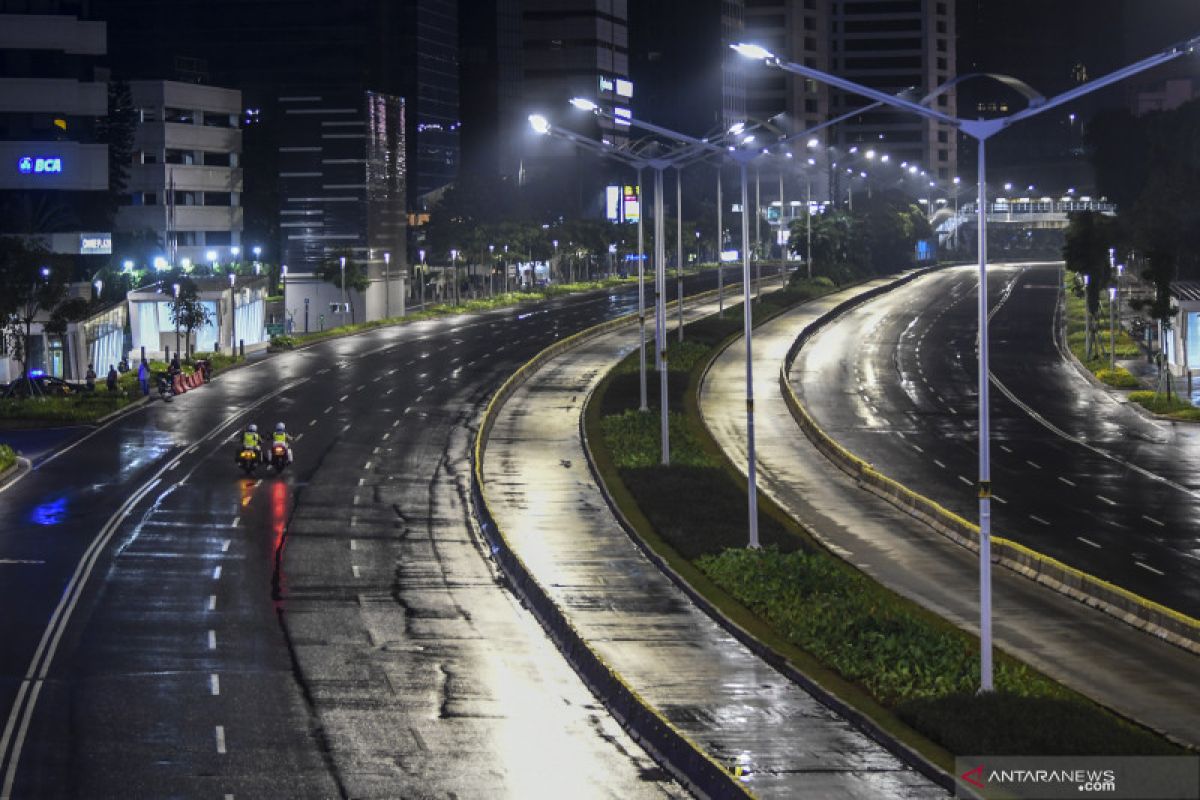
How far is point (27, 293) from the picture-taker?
8712cm

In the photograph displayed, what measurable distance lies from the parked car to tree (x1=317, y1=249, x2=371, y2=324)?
201 ft

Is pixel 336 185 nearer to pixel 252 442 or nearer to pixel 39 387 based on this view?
pixel 39 387

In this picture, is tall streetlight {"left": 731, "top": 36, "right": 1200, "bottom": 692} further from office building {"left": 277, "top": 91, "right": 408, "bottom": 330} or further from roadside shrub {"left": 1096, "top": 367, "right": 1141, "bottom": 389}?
office building {"left": 277, "top": 91, "right": 408, "bottom": 330}

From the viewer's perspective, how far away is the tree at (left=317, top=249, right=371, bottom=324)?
485 feet

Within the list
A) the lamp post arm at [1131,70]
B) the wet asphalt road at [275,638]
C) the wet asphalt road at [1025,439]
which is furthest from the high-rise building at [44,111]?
the lamp post arm at [1131,70]

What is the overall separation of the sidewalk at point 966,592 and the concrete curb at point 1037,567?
11.8 inches

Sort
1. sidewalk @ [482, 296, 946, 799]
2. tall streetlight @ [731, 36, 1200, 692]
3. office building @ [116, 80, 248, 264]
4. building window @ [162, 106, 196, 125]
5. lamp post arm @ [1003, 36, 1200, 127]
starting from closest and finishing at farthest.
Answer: sidewalk @ [482, 296, 946, 799], lamp post arm @ [1003, 36, 1200, 127], tall streetlight @ [731, 36, 1200, 692], office building @ [116, 80, 248, 264], building window @ [162, 106, 196, 125]

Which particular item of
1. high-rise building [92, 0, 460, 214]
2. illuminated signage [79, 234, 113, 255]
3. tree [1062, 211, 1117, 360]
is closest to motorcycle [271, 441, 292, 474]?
tree [1062, 211, 1117, 360]

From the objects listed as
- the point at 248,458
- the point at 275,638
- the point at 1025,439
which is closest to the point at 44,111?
the point at 248,458

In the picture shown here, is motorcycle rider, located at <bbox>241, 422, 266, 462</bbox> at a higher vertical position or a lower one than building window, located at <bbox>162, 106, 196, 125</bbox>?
lower

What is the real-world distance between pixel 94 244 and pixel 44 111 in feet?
31.2

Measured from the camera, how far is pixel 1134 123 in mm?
185250

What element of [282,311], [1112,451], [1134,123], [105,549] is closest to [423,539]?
[105,549]

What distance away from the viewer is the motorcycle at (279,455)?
62.8 metres
